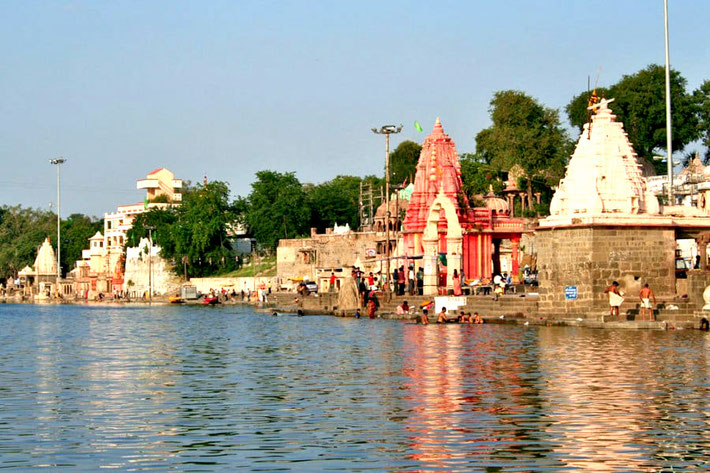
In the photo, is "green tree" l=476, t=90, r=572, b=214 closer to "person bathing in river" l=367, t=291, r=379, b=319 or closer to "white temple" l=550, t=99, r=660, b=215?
"person bathing in river" l=367, t=291, r=379, b=319

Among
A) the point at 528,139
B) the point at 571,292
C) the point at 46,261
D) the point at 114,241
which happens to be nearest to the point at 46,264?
the point at 46,261

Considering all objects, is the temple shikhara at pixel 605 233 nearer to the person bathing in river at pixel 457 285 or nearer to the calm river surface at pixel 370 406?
the calm river surface at pixel 370 406

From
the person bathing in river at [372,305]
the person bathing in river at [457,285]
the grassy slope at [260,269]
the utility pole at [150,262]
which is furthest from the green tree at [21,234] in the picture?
the person bathing in river at [457,285]

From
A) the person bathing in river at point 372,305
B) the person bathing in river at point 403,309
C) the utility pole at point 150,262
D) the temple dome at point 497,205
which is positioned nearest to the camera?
the person bathing in river at point 403,309

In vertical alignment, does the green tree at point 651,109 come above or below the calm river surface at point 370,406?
above

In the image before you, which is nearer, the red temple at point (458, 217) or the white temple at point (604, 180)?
the white temple at point (604, 180)

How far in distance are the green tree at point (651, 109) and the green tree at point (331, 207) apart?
92.2ft

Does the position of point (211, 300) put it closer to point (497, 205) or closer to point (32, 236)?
point (497, 205)

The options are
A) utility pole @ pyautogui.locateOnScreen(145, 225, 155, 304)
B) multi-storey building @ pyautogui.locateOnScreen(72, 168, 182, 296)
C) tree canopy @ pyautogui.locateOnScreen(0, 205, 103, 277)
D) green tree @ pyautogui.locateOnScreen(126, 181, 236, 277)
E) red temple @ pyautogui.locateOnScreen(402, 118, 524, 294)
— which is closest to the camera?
red temple @ pyautogui.locateOnScreen(402, 118, 524, 294)

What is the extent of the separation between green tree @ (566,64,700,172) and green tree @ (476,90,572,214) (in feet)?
7.65

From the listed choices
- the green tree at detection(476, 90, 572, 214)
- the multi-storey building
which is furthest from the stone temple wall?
the multi-storey building

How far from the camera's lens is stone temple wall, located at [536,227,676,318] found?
3412 cm

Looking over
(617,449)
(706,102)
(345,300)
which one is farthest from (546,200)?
(617,449)

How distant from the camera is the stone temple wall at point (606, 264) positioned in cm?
3412
